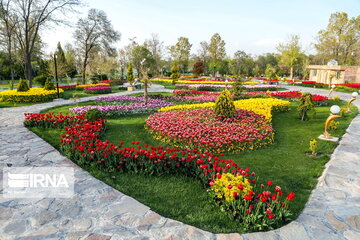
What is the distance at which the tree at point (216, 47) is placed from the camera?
5014 cm

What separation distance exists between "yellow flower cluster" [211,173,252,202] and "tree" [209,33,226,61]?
166 ft

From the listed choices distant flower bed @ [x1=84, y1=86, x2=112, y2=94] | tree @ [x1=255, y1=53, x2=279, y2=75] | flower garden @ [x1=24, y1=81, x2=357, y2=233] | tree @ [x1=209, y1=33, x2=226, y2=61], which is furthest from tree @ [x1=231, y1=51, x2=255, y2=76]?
flower garden @ [x1=24, y1=81, x2=357, y2=233]

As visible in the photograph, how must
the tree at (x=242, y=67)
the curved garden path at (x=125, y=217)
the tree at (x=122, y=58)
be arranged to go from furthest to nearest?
the tree at (x=122, y=58) < the tree at (x=242, y=67) < the curved garden path at (x=125, y=217)

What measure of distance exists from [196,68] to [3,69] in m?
32.7

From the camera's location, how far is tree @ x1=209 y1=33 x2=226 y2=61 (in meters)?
50.1

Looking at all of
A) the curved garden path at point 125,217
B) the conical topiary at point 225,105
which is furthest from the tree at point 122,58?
the curved garden path at point 125,217

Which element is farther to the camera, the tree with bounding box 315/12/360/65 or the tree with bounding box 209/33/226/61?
the tree with bounding box 209/33/226/61

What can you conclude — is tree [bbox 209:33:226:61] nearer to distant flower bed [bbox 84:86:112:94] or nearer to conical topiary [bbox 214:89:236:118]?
distant flower bed [bbox 84:86:112:94]

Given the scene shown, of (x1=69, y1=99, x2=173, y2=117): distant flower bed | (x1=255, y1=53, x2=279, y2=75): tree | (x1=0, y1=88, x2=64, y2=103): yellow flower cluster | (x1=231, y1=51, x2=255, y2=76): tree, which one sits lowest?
(x1=69, y1=99, x2=173, y2=117): distant flower bed

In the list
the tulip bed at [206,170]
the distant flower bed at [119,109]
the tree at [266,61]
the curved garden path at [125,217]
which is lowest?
the curved garden path at [125,217]

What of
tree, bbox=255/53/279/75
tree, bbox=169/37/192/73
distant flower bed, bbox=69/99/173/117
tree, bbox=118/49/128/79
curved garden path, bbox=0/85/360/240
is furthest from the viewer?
tree, bbox=255/53/279/75

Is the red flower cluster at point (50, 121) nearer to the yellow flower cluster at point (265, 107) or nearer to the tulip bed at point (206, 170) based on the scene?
the tulip bed at point (206, 170)

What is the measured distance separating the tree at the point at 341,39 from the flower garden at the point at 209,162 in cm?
3646

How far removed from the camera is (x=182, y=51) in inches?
2058
